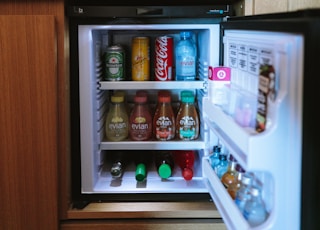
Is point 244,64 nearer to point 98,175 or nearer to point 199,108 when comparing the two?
point 199,108

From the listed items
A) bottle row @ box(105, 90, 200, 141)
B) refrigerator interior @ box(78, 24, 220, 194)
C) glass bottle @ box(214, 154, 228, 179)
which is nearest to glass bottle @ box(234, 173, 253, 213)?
glass bottle @ box(214, 154, 228, 179)

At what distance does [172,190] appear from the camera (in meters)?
Answer: 1.65

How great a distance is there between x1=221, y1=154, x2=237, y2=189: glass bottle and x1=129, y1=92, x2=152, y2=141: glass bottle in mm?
555

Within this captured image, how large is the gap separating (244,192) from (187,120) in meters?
0.71

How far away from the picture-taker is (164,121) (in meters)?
1.77

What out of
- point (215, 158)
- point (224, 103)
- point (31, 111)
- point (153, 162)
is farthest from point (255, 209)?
point (153, 162)

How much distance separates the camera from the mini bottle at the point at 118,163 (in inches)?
68.7

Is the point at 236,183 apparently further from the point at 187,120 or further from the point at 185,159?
the point at 185,159

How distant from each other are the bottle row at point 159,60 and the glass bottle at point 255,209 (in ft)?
2.51

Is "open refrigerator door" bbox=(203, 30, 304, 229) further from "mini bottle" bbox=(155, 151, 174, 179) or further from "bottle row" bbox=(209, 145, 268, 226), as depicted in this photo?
"mini bottle" bbox=(155, 151, 174, 179)

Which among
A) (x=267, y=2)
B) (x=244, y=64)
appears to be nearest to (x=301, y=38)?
(x=244, y=64)

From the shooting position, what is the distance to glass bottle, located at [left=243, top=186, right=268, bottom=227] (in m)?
0.98

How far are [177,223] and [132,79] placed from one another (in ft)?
1.86

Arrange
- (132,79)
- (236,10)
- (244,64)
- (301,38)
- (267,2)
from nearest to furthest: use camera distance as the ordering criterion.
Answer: (301,38)
(244,64)
(267,2)
(236,10)
(132,79)
